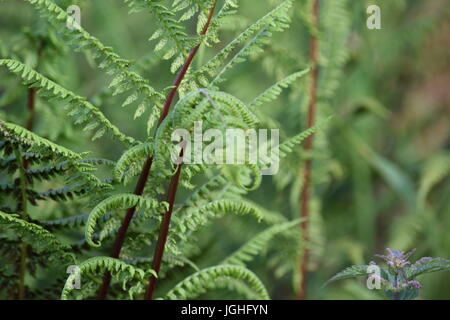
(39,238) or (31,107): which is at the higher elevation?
(31,107)

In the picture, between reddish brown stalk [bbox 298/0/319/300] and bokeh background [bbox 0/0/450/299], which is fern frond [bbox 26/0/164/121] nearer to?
bokeh background [bbox 0/0/450/299]

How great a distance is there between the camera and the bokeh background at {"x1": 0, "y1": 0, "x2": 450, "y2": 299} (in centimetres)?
112

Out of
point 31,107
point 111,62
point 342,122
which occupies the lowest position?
point 111,62

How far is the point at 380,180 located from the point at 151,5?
5.07 ft

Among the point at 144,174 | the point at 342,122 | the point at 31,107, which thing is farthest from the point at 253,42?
the point at 342,122

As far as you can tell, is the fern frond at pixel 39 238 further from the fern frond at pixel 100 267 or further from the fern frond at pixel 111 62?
the fern frond at pixel 111 62

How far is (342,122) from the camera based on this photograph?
1516 millimetres

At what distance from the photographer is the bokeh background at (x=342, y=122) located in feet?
3.67

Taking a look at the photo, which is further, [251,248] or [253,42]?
[251,248]

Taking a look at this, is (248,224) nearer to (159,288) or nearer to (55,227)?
(159,288)

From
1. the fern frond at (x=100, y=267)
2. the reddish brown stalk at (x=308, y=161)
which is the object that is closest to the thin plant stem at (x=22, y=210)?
the fern frond at (x=100, y=267)

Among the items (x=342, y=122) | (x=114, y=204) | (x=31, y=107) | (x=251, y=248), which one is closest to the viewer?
(x=114, y=204)

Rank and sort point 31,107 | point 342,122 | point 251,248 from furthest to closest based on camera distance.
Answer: point 342,122 → point 31,107 → point 251,248

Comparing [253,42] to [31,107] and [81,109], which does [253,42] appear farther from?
[31,107]
